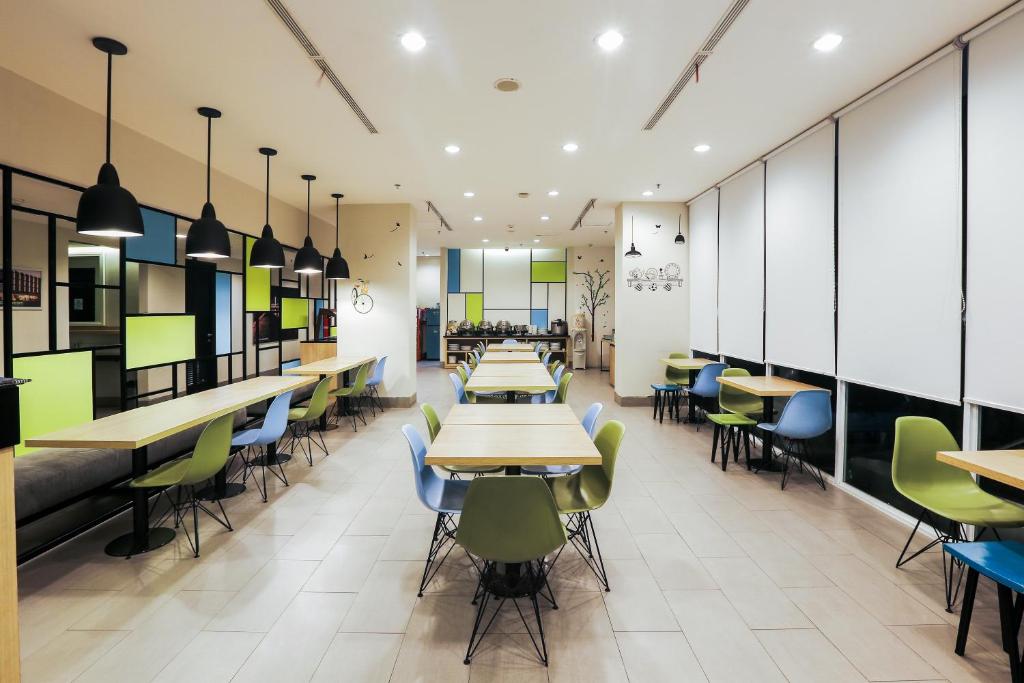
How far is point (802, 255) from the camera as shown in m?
5.13

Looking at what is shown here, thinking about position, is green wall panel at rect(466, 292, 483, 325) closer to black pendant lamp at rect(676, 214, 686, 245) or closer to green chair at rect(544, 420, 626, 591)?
black pendant lamp at rect(676, 214, 686, 245)

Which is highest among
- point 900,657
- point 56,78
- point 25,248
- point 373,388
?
point 56,78

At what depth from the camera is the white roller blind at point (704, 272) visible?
7281mm

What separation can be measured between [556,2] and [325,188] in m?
5.08

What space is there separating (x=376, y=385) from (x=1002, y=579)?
284 inches

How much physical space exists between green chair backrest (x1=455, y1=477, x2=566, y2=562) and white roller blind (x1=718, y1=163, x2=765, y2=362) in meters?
4.76

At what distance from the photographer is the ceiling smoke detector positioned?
12.6ft

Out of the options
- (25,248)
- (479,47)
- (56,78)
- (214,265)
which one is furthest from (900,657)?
(214,265)

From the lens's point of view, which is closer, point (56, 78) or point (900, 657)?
point (900, 657)

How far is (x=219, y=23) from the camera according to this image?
310 cm

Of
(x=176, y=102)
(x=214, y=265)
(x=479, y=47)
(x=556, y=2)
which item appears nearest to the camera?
(x=556, y=2)

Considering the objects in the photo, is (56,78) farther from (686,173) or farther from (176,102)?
(686,173)

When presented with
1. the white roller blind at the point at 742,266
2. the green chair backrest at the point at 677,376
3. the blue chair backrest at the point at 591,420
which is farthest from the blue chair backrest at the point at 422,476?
the green chair backrest at the point at 677,376

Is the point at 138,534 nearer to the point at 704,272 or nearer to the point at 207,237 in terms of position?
the point at 207,237
